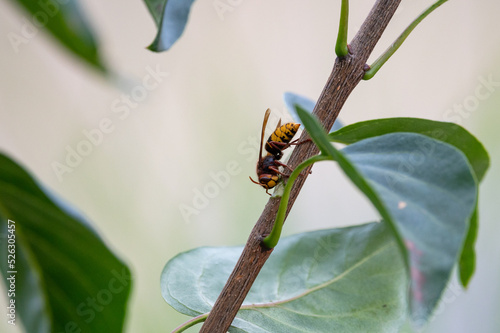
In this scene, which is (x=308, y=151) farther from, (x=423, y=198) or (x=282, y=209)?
(x=423, y=198)

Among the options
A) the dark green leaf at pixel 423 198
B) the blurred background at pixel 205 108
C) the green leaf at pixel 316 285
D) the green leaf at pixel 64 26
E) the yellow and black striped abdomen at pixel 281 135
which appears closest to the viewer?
the dark green leaf at pixel 423 198

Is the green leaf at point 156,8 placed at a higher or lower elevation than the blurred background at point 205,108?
higher

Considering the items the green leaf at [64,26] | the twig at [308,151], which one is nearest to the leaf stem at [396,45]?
the twig at [308,151]

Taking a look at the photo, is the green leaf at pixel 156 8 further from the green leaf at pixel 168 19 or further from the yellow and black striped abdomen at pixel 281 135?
the yellow and black striped abdomen at pixel 281 135

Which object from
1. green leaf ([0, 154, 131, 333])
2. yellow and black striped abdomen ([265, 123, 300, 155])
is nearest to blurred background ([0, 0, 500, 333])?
yellow and black striped abdomen ([265, 123, 300, 155])

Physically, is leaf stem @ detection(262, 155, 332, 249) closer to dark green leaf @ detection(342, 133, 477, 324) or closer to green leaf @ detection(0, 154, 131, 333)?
dark green leaf @ detection(342, 133, 477, 324)

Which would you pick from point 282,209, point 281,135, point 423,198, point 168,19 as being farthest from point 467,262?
point 281,135
